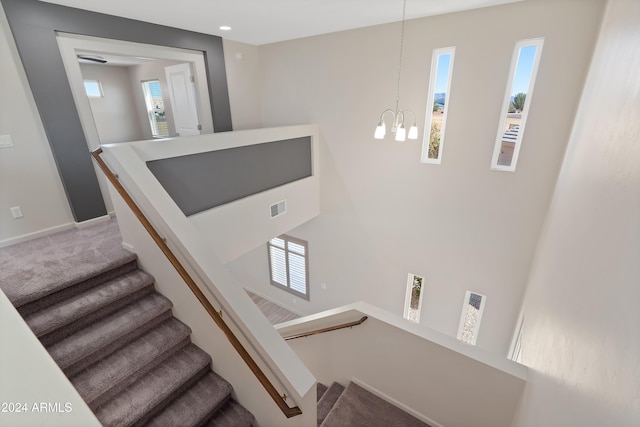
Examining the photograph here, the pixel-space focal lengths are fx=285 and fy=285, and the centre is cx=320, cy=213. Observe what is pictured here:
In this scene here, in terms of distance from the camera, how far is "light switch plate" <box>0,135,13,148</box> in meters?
3.05

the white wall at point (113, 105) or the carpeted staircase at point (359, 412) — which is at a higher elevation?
the white wall at point (113, 105)

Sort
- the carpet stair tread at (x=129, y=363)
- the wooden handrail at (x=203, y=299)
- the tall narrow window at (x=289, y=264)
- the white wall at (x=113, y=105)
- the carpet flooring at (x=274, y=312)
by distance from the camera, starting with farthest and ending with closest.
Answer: the white wall at (x=113, y=105), the carpet flooring at (x=274, y=312), the tall narrow window at (x=289, y=264), the carpet stair tread at (x=129, y=363), the wooden handrail at (x=203, y=299)

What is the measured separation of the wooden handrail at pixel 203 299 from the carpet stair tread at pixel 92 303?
0.58 m

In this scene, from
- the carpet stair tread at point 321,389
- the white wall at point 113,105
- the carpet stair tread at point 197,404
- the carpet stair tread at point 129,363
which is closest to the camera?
the carpet stair tread at point 129,363

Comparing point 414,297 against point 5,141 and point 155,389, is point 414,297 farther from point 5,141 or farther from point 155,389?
point 5,141

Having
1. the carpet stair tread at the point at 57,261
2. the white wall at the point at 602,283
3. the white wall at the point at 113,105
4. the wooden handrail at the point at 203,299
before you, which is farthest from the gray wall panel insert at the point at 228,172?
the white wall at the point at 113,105

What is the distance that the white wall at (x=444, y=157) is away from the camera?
11.1ft

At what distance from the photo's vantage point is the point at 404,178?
4.63 m

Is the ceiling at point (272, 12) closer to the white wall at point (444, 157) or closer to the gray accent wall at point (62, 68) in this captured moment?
the gray accent wall at point (62, 68)

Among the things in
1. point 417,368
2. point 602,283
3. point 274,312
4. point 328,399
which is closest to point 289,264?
point 274,312

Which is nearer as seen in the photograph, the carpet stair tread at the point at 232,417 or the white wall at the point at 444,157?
the carpet stair tread at the point at 232,417

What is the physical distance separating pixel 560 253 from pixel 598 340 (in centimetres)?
128

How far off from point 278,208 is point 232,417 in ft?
9.88

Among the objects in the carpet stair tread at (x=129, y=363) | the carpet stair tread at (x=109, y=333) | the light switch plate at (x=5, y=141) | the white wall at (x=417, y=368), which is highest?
the light switch plate at (x=5, y=141)
